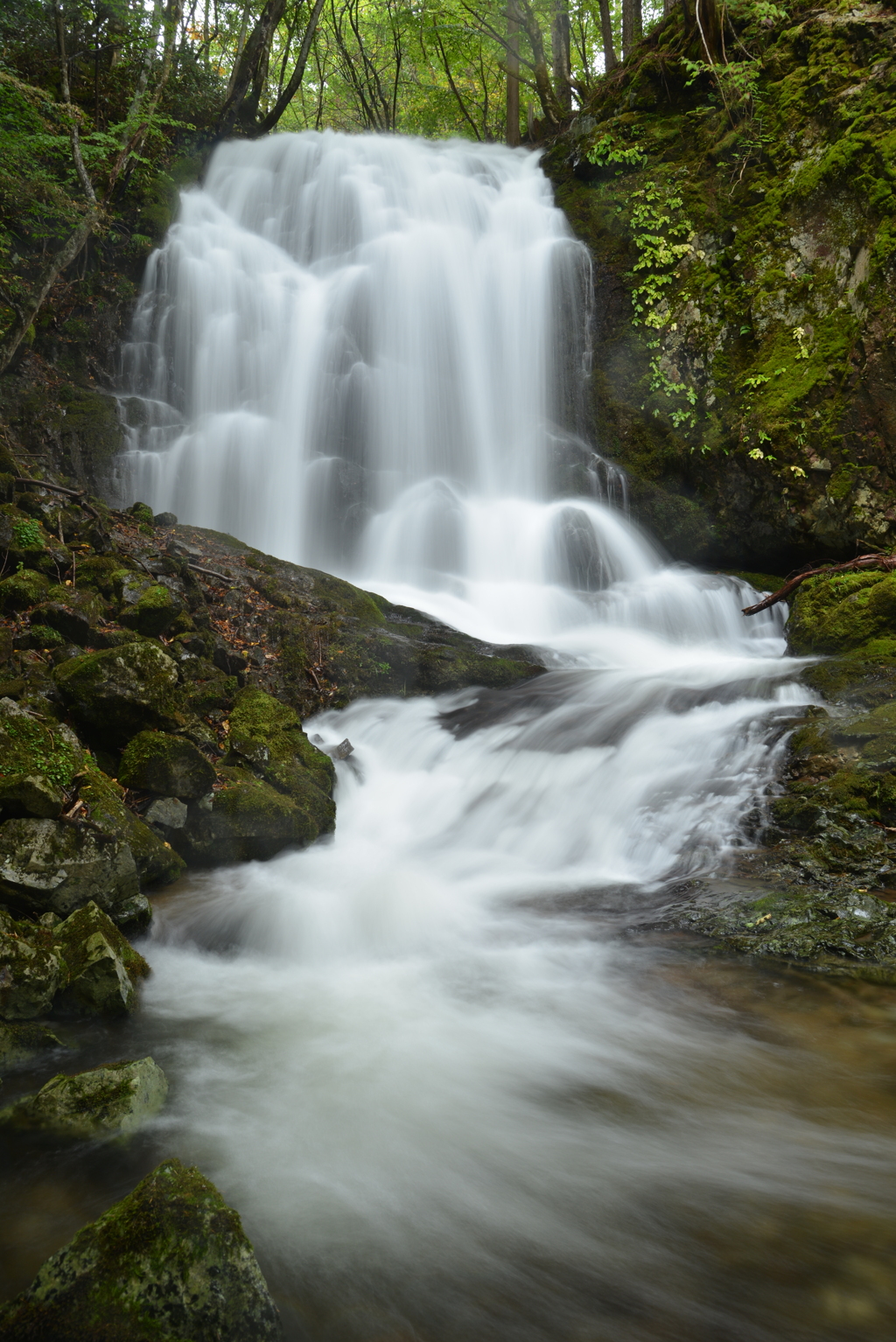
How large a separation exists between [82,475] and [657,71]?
1180 centimetres

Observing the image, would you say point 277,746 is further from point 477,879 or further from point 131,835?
point 477,879

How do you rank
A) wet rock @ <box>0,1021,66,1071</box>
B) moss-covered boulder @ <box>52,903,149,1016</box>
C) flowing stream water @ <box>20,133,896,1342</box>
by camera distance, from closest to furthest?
flowing stream water @ <box>20,133,896,1342</box> < wet rock @ <box>0,1021,66,1071</box> < moss-covered boulder @ <box>52,903,149,1016</box>

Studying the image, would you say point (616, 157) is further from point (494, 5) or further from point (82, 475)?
point (82, 475)

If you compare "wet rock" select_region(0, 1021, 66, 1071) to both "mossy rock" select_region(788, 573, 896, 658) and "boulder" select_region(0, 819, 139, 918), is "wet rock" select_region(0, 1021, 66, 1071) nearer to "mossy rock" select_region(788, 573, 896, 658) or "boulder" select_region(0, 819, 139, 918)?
"boulder" select_region(0, 819, 139, 918)

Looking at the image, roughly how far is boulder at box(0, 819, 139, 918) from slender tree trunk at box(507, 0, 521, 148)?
20696 millimetres

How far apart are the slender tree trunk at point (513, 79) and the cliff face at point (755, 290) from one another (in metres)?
6.23

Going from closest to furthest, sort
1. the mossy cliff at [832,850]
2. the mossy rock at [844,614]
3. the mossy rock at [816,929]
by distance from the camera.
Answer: the mossy rock at [816,929]
the mossy cliff at [832,850]
the mossy rock at [844,614]

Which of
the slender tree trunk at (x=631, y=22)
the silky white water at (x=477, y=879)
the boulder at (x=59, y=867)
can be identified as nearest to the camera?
the silky white water at (x=477, y=879)

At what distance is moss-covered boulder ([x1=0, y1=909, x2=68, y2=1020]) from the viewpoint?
2.86 m

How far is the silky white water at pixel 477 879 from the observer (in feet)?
7.11

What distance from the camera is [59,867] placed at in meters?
3.43

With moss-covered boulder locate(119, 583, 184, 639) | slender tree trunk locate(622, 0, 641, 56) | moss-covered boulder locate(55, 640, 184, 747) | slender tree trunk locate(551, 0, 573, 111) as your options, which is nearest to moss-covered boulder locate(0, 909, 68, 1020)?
moss-covered boulder locate(55, 640, 184, 747)

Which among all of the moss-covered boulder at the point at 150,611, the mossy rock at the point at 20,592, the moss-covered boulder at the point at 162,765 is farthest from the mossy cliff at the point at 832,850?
the mossy rock at the point at 20,592

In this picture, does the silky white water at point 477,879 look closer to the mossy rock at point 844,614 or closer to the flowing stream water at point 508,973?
the flowing stream water at point 508,973
